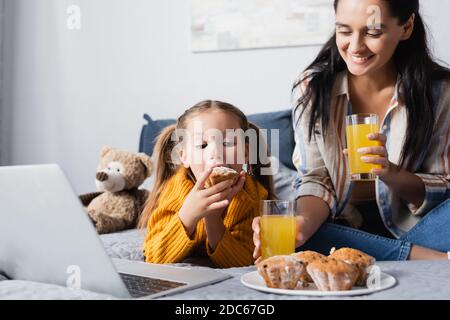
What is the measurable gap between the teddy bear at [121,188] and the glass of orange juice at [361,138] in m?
1.11

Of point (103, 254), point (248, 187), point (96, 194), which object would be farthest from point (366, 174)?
point (96, 194)

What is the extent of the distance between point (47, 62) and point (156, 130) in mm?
1113

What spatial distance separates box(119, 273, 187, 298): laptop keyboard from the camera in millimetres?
876

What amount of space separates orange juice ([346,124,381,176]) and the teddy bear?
111cm

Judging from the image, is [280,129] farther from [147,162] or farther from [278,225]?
[278,225]

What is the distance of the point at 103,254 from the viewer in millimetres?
813

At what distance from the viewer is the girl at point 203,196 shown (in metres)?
1.46

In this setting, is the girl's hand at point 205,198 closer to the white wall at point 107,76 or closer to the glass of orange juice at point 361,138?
the glass of orange juice at point 361,138

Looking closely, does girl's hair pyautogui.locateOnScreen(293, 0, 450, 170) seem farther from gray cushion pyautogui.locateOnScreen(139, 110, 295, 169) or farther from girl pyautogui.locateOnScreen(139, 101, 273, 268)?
gray cushion pyautogui.locateOnScreen(139, 110, 295, 169)

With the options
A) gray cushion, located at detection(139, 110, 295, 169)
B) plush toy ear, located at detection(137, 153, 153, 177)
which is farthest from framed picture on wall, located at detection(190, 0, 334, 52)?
plush toy ear, located at detection(137, 153, 153, 177)

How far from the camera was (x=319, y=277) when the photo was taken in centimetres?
87

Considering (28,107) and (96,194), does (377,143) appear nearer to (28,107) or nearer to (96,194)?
(96,194)

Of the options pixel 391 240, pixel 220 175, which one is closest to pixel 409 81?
pixel 391 240

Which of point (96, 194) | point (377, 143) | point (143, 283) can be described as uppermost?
point (377, 143)
